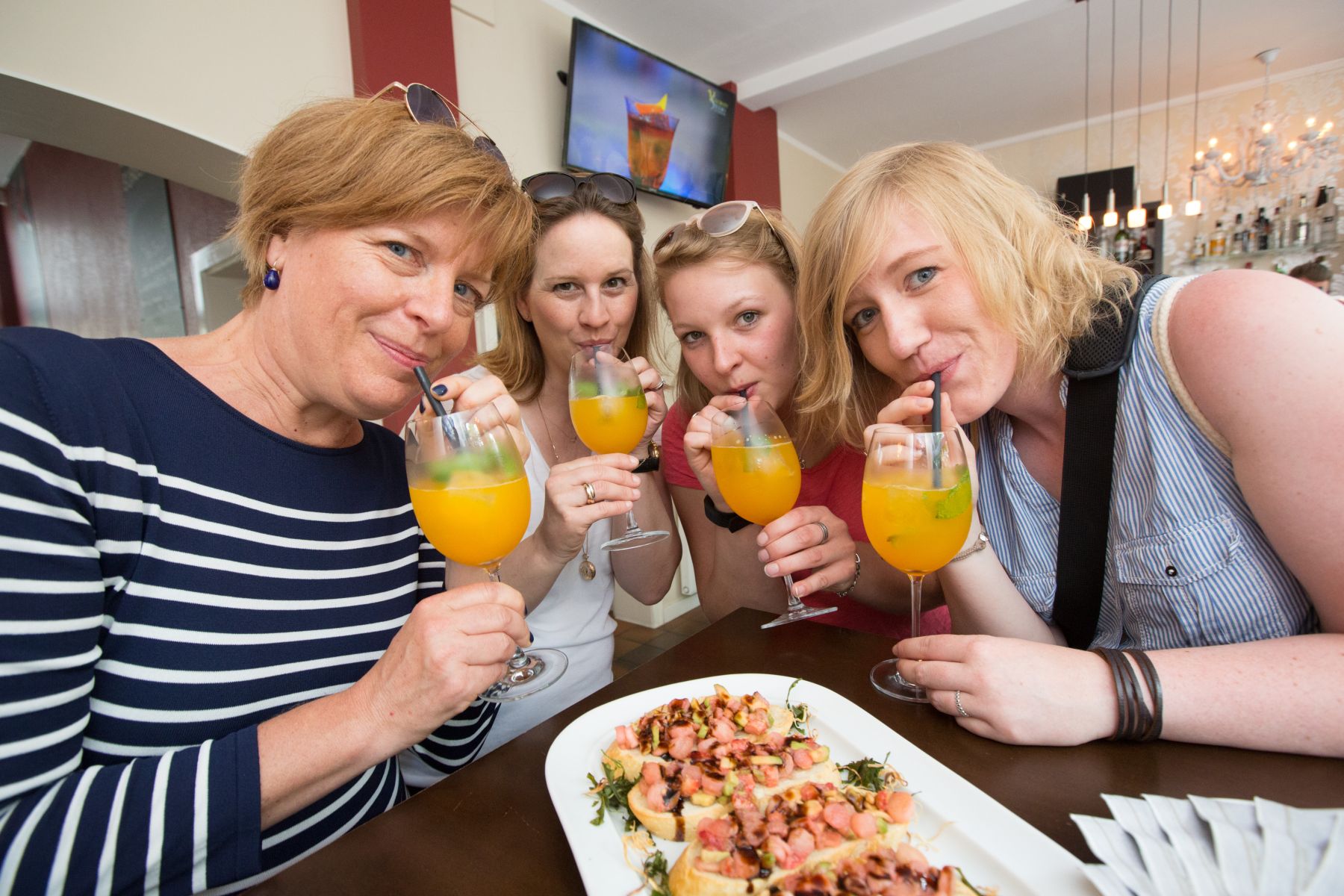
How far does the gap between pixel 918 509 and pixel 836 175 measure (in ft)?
29.4

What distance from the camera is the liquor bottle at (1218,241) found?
7891 mm

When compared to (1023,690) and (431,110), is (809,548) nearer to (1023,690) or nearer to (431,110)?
(1023,690)

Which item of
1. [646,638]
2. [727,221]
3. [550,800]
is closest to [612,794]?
[550,800]

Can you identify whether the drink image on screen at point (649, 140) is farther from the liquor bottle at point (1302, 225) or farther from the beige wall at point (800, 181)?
the liquor bottle at point (1302, 225)

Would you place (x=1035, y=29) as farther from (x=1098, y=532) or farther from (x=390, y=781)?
(x=390, y=781)

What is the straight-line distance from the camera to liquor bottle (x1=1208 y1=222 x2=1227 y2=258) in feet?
25.9

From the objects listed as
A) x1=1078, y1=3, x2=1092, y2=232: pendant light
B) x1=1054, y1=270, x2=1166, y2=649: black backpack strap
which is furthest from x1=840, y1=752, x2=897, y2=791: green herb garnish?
x1=1078, y1=3, x2=1092, y2=232: pendant light

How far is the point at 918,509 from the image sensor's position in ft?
3.85

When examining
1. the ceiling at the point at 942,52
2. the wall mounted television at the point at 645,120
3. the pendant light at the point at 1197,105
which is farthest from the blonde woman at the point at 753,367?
the pendant light at the point at 1197,105

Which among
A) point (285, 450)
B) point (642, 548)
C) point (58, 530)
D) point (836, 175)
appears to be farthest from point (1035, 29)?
point (58, 530)

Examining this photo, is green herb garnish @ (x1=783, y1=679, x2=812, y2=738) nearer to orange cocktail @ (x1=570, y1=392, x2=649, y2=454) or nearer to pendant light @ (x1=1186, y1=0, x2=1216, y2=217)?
orange cocktail @ (x1=570, y1=392, x2=649, y2=454)

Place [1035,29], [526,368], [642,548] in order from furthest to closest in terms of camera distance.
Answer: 1. [1035,29]
2. [526,368]
3. [642,548]

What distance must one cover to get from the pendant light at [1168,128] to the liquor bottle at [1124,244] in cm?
36

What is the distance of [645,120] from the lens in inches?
199
